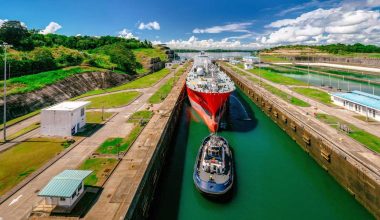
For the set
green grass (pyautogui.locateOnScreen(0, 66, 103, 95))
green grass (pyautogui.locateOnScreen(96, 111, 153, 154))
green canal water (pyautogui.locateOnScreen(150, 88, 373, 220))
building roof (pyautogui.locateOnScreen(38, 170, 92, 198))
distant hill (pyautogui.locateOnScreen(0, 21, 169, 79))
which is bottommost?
green canal water (pyautogui.locateOnScreen(150, 88, 373, 220))

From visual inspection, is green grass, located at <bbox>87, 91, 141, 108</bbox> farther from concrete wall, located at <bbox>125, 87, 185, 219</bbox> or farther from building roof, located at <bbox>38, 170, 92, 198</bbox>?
building roof, located at <bbox>38, 170, 92, 198</bbox>

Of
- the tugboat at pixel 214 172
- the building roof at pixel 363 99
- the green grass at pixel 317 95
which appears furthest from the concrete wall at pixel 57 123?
the green grass at pixel 317 95

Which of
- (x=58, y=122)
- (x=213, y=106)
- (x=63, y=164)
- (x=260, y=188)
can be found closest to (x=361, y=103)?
(x=213, y=106)

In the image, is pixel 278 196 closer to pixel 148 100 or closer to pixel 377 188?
pixel 377 188

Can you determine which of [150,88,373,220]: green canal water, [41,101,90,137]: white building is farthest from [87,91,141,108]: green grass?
[150,88,373,220]: green canal water

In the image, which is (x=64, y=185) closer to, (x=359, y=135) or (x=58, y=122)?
(x=58, y=122)

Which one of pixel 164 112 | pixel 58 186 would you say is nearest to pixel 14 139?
pixel 58 186

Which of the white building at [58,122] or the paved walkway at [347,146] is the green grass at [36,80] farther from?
the paved walkway at [347,146]
